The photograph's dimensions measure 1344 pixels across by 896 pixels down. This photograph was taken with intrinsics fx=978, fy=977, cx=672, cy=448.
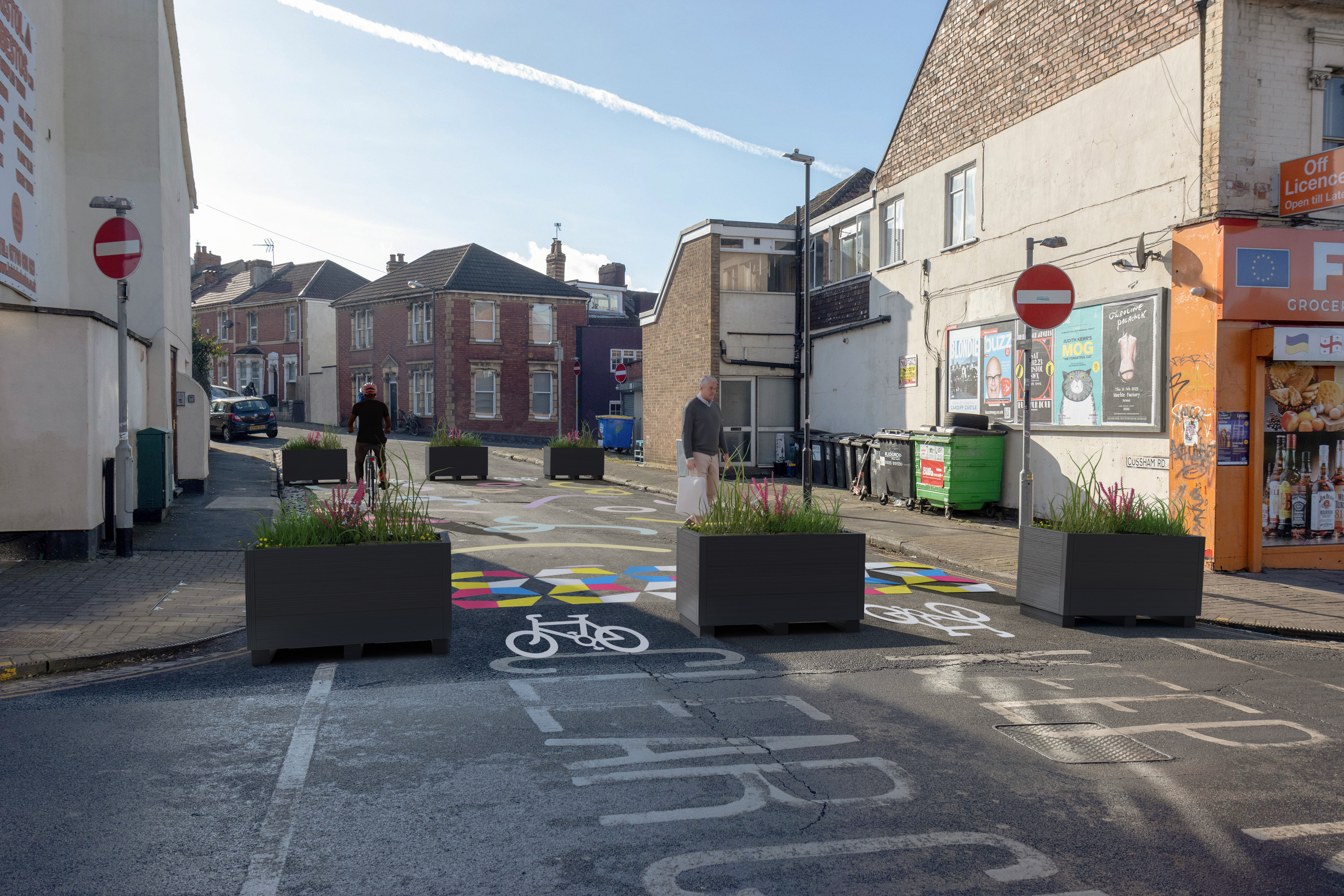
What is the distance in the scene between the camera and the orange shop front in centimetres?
1077

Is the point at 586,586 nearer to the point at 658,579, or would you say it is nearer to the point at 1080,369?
the point at 658,579

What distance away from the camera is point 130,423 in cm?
1356

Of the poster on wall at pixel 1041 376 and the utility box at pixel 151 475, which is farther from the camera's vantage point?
the poster on wall at pixel 1041 376

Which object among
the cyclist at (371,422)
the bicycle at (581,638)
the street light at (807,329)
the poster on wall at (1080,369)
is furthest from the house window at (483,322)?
the bicycle at (581,638)

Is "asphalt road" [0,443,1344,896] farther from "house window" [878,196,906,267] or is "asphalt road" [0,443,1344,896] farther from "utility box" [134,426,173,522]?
"house window" [878,196,906,267]

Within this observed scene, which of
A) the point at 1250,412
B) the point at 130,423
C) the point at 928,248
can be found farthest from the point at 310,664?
the point at 928,248

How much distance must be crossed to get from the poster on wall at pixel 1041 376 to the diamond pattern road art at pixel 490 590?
8229 millimetres

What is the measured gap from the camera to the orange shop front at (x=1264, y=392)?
10.8m

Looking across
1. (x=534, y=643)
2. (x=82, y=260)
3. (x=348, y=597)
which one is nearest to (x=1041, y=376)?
(x=534, y=643)

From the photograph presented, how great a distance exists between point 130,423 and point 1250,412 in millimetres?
14202

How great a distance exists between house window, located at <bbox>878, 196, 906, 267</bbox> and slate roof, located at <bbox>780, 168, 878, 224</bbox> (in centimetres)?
515

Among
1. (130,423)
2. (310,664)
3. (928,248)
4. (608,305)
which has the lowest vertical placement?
(310,664)

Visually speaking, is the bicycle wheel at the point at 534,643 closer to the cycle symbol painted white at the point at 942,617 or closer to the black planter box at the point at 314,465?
the cycle symbol painted white at the point at 942,617

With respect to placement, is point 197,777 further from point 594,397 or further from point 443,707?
point 594,397
